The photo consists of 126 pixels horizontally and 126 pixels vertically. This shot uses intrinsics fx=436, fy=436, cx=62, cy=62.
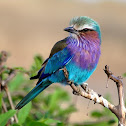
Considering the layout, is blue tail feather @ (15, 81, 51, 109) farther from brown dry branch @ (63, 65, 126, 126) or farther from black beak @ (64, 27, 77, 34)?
brown dry branch @ (63, 65, 126, 126)

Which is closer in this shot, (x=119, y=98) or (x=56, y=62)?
(x=119, y=98)

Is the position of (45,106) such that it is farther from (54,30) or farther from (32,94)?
(54,30)

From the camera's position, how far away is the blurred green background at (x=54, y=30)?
13.6 m

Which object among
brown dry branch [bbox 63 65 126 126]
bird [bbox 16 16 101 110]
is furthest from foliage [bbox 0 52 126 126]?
brown dry branch [bbox 63 65 126 126]

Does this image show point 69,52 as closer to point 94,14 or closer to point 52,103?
point 52,103

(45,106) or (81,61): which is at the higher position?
(81,61)

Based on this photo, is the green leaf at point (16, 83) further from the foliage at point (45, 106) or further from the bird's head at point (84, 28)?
the bird's head at point (84, 28)

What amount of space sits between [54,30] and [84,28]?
51.2 ft

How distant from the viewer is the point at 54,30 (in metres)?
19.2

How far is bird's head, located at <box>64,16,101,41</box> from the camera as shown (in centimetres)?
348

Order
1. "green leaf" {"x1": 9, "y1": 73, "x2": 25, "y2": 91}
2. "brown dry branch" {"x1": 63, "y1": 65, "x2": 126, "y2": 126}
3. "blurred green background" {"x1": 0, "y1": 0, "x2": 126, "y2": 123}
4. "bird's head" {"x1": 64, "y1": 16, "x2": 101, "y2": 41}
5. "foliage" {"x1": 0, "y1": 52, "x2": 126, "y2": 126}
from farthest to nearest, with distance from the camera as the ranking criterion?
"blurred green background" {"x1": 0, "y1": 0, "x2": 126, "y2": 123}, "green leaf" {"x1": 9, "y1": 73, "x2": 25, "y2": 91}, "foliage" {"x1": 0, "y1": 52, "x2": 126, "y2": 126}, "bird's head" {"x1": 64, "y1": 16, "x2": 101, "y2": 41}, "brown dry branch" {"x1": 63, "y1": 65, "x2": 126, "y2": 126}

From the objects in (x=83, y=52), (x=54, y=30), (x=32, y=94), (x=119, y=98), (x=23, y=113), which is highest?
(x=54, y=30)

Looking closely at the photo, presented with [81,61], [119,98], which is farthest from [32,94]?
[119,98]

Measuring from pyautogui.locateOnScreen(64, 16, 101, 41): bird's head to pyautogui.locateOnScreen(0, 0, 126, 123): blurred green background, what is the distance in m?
4.77
